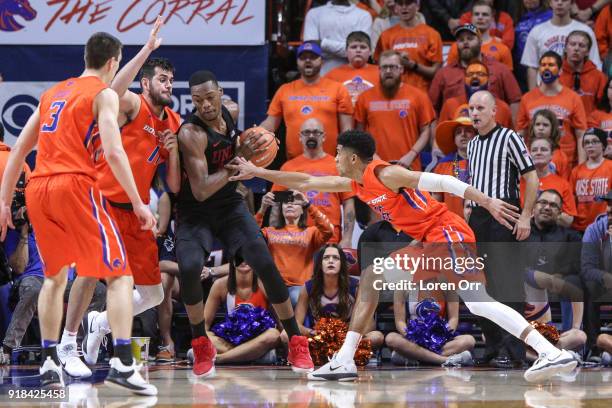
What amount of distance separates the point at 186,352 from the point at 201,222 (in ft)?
7.90

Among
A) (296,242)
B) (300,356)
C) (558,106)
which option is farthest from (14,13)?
(558,106)

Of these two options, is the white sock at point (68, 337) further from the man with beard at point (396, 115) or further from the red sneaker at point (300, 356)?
the man with beard at point (396, 115)

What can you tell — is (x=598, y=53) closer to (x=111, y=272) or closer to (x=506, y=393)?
(x=506, y=393)

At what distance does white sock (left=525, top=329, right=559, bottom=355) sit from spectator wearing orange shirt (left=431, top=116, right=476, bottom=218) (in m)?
2.77

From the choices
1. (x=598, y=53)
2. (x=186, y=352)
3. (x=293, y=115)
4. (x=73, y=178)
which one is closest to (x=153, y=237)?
(x=73, y=178)

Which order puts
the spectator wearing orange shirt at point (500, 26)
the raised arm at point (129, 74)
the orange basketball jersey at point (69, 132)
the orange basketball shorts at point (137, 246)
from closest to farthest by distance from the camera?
the orange basketball jersey at point (69, 132) < the raised arm at point (129, 74) < the orange basketball shorts at point (137, 246) < the spectator wearing orange shirt at point (500, 26)

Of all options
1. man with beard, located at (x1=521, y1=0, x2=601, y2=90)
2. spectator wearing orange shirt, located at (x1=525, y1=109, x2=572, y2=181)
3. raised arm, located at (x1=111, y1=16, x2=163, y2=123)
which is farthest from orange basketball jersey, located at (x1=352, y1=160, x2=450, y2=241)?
man with beard, located at (x1=521, y1=0, x2=601, y2=90)

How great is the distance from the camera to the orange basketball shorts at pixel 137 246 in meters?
7.04

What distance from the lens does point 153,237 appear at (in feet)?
23.5

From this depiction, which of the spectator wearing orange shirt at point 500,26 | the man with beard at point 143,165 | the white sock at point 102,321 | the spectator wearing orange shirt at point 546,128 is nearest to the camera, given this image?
the man with beard at point 143,165

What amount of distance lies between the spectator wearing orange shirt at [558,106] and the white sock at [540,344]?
146 inches

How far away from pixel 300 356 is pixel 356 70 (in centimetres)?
418

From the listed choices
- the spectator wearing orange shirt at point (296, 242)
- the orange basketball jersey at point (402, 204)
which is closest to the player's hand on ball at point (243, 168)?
the orange basketball jersey at point (402, 204)

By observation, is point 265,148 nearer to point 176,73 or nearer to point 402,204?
point 402,204
